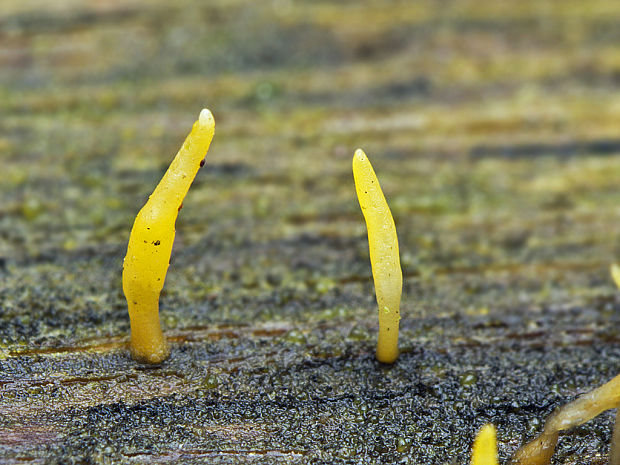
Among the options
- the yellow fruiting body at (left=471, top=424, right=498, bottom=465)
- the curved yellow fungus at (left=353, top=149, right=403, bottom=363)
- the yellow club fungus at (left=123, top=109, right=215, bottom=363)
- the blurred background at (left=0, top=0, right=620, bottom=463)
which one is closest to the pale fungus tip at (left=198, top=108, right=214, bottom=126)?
the yellow club fungus at (left=123, top=109, right=215, bottom=363)

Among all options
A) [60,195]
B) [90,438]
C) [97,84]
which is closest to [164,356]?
[90,438]

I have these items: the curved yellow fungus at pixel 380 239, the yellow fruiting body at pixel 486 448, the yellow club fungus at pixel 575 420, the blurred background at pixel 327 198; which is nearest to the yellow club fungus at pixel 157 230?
the blurred background at pixel 327 198

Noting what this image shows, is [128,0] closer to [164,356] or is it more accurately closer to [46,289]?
[46,289]

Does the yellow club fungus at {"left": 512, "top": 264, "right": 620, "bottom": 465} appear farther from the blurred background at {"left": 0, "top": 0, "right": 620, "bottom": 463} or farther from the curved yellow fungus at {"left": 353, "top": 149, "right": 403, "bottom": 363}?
the curved yellow fungus at {"left": 353, "top": 149, "right": 403, "bottom": 363}

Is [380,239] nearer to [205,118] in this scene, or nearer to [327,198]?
[205,118]

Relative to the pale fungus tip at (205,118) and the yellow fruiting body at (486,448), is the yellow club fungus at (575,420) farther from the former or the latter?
the pale fungus tip at (205,118)
